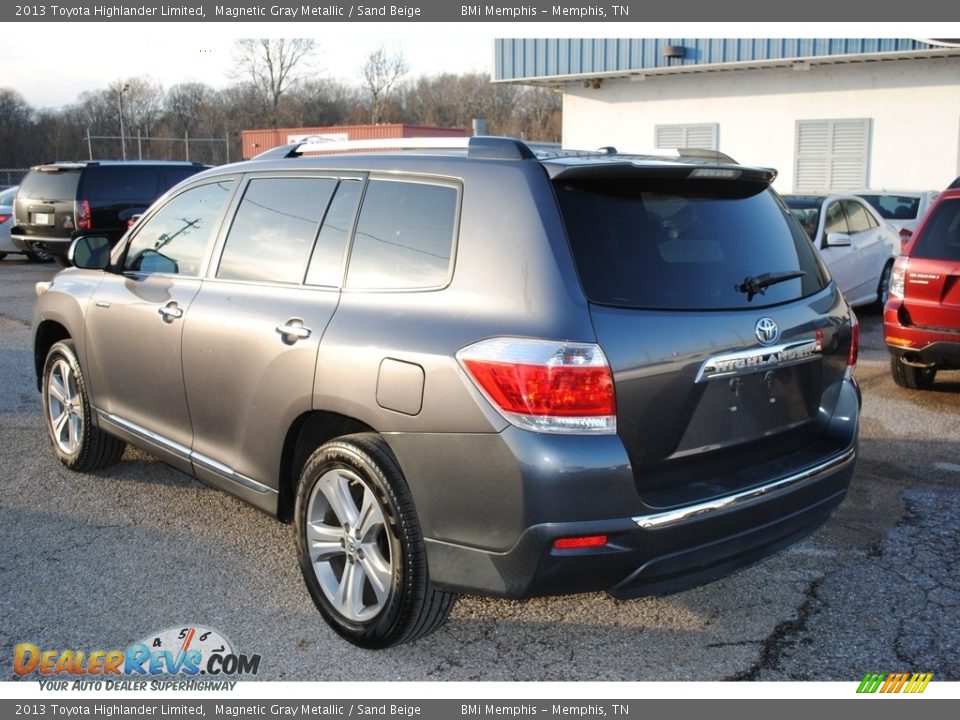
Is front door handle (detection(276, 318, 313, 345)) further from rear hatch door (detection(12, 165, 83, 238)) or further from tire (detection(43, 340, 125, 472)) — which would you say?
rear hatch door (detection(12, 165, 83, 238))

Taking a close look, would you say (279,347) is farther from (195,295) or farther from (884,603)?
(884,603)

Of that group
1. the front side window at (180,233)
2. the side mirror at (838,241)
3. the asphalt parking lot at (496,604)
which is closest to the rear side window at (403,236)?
the front side window at (180,233)

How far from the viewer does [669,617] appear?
388 centimetres

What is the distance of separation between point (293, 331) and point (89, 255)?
2.24m

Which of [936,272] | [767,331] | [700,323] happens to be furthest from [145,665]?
[936,272]

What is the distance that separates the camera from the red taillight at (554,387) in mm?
2975

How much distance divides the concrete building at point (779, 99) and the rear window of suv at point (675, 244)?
1531 centimetres

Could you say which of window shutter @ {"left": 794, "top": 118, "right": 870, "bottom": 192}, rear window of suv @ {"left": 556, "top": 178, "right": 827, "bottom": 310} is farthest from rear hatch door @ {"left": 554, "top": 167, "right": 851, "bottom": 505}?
window shutter @ {"left": 794, "top": 118, "right": 870, "bottom": 192}

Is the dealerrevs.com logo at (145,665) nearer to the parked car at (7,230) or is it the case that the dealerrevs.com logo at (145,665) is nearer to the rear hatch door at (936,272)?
the rear hatch door at (936,272)

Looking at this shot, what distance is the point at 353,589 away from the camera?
11.8 feet

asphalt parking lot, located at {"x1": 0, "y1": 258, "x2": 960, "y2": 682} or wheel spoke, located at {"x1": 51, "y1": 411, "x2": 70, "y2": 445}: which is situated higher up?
wheel spoke, located at {"x1": 51, "y1": 411, "x2": 70, "y2": 445}

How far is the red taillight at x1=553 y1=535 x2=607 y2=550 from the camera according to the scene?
2.98 meters

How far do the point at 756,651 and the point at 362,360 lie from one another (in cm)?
183

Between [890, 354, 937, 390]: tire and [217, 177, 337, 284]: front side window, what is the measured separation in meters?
5.67
